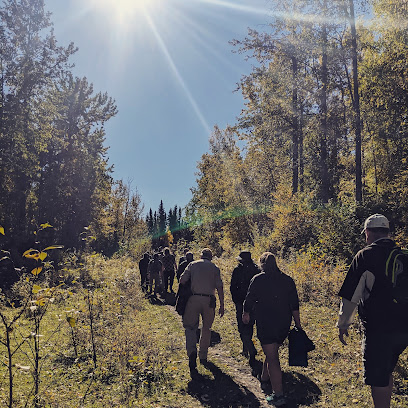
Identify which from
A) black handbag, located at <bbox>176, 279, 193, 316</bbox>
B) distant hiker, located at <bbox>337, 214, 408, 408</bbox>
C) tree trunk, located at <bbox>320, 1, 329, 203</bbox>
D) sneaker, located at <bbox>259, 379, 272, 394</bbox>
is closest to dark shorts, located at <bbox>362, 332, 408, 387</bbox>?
distant hiker, located at <bbox>337, 214, 408, 408</bbox>

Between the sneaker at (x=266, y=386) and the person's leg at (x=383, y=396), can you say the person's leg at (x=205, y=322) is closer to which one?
the sneaker at (x=266, y=386)

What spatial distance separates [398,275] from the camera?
342cm

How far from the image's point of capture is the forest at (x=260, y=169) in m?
9.67

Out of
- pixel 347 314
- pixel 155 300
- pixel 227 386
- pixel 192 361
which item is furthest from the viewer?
pixel 155 300

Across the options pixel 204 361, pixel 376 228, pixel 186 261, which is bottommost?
pixel 204 361

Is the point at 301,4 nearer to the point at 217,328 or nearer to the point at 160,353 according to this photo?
the point at 217,328

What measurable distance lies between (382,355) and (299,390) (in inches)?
98.6

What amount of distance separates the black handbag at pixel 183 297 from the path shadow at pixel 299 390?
2.27 metres

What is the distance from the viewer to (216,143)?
38188mm

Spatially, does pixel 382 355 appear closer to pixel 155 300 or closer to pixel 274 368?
pixel 274 368

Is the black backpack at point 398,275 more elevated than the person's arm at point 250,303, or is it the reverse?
the black backpack at point 398,275

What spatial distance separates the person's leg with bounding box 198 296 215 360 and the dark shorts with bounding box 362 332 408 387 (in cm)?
343

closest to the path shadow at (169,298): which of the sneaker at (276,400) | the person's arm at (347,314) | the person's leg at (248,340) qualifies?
the person's leg at (248,340)

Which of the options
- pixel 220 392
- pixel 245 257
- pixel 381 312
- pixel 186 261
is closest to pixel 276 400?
pixel 220 392
